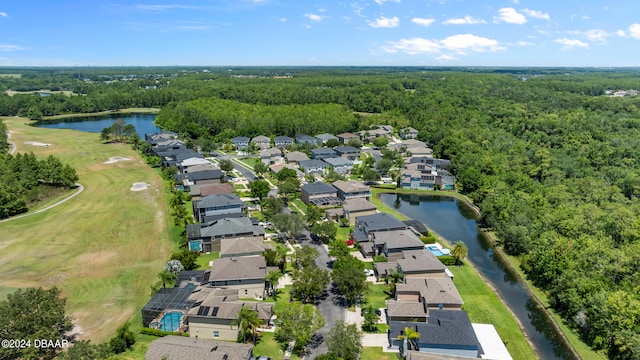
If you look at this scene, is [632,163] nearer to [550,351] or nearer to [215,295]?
[550,351]

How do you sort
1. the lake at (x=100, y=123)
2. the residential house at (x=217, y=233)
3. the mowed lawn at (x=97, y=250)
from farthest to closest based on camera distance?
the lake at (x=100, y=123) → the residential house at (x=217, y=233) → the mowed lawn at (x=97, y=250)

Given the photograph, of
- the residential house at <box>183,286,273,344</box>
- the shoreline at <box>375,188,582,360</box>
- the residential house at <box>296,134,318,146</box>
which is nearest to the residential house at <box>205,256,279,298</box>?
the residential house at <box>183,286,273,344</box>

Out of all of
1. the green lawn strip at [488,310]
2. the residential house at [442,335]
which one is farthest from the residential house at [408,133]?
the residential house at [442,335]

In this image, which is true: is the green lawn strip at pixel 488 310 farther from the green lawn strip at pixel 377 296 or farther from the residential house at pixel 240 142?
the residential house at pixel 240 142

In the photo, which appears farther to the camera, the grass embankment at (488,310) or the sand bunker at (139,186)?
the sand bunker at (139,186)

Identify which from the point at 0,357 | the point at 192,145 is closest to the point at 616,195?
the point at 0,357

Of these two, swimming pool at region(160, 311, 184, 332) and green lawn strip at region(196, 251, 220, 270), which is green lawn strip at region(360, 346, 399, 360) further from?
green lawn strip at region(196, 251, 220, 270)
